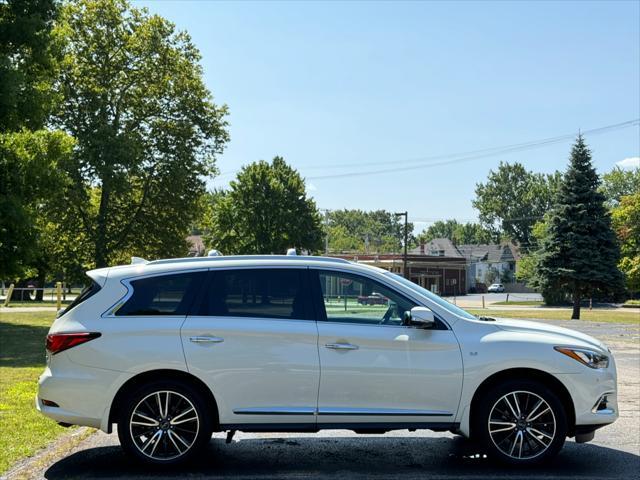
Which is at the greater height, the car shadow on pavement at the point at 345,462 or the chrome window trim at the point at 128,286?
the chrome window trim at the point at 128,286

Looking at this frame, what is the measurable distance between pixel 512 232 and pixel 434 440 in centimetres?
13273

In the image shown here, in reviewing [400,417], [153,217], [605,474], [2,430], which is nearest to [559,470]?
[605,474]

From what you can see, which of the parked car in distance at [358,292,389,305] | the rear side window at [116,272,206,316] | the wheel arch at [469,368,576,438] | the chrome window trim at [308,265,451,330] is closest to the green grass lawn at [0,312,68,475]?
the rear side window at [116,272,206,316]

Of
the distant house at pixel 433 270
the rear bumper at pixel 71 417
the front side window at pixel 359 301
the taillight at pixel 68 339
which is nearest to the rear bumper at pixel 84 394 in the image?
the rear bumper at pixel 71 417

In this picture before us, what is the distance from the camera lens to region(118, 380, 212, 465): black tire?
6352 millimetres

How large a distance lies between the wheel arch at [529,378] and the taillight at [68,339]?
3307 mm

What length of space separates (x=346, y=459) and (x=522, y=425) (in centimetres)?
163

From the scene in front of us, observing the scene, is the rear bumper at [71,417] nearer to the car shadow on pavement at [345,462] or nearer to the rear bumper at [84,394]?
the rear bumper at [84,394]

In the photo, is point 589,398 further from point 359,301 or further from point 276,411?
point 276,411

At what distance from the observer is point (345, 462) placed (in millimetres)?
6832

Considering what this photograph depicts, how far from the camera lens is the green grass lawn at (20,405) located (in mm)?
7168

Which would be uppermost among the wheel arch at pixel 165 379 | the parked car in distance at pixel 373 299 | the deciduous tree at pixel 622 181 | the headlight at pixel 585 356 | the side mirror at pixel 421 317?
the deciduous tree at pixel 622 181

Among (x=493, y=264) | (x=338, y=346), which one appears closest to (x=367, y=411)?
(x=338, y=346)

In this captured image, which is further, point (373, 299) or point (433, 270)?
point (433, 270)
